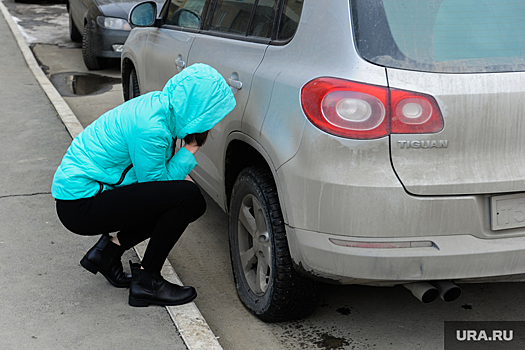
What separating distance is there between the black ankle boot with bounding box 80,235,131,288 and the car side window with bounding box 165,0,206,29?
148 centimetres

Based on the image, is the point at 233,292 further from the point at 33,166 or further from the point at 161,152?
the point at 33,166

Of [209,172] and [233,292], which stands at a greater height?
[209,172]

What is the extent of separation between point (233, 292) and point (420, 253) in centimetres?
144

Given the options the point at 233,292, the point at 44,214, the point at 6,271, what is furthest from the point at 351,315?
the point at 44,214

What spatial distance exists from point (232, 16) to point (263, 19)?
0.41 metres

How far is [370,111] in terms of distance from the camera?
236cm

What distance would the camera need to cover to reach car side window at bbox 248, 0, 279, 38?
3053 millimetres

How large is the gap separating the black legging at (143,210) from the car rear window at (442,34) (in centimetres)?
116

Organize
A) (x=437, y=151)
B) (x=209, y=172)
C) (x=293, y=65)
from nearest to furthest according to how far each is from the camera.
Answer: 1. (x=437, y=151)
2. (x=293, y=65)
3. (x=209, y=172)

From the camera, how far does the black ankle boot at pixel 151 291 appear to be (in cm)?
315

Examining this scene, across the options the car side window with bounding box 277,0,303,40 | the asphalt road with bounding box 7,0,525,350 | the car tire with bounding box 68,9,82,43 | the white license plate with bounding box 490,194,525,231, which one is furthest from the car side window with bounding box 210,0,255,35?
the car tire with bounding box 68,9,82,43

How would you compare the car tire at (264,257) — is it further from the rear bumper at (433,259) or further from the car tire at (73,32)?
the car tire at (73,32)

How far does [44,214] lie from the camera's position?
14.2 ft

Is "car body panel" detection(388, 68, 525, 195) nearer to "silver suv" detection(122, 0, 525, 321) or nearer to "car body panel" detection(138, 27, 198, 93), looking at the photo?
"silver suv" detection(122, 0, 525, 321)
